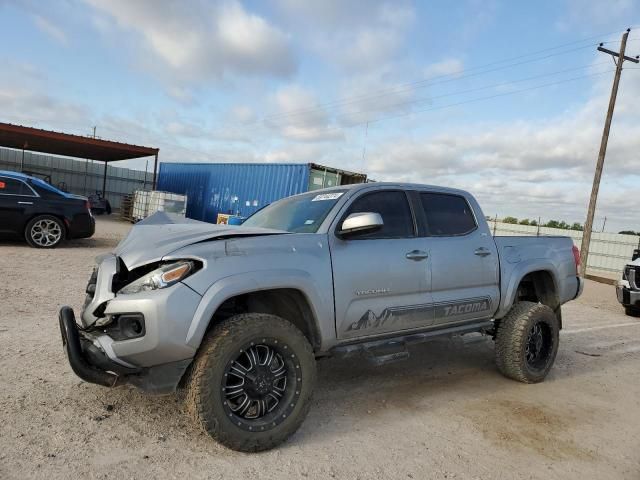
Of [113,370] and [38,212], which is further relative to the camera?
[38,212]

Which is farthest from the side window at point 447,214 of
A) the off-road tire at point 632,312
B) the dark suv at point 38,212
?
the dark suv at point 38,212

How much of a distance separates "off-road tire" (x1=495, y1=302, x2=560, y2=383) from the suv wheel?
967cm

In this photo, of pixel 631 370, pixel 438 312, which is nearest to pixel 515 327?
pixel 438 312

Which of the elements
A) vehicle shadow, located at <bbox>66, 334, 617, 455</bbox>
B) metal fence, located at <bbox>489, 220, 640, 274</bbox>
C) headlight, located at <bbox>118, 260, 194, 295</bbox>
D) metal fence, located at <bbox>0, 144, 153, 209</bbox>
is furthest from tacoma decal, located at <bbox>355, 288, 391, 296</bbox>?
metal fence, located at <bbox>0, 144, 153, 209</bbox>

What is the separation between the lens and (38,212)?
10.5 metres

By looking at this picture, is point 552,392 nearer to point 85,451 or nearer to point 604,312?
point 85,451

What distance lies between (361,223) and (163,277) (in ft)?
4.40

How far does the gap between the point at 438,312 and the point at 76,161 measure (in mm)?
35286

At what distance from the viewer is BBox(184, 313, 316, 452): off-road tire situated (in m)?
2.80

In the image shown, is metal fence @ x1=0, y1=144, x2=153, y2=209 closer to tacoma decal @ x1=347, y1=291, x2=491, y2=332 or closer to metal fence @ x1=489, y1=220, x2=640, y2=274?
metal fence @ x1=489, y1=220, x2=640, y2=274

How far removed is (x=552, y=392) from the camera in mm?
4539

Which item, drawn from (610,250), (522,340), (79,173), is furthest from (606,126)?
(79,173)

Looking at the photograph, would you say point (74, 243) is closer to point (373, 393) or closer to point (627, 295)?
point (373, 393)

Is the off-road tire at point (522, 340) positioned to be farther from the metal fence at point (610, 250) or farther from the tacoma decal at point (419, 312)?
the metal fence at point (610, 250)
